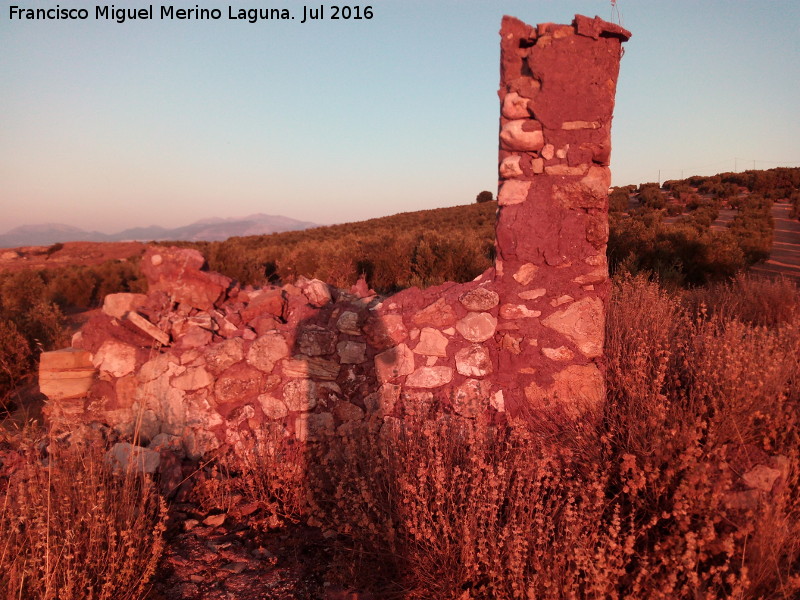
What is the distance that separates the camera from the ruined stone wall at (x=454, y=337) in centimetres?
335

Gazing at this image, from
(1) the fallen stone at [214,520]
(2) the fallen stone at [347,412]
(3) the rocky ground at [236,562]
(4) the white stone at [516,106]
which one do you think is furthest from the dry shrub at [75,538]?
(4) the white stone at [516,106]

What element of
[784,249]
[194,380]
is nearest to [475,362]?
[194,380]

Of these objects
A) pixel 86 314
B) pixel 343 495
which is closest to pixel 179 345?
pixel 343 495

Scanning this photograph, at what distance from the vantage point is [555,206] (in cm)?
341

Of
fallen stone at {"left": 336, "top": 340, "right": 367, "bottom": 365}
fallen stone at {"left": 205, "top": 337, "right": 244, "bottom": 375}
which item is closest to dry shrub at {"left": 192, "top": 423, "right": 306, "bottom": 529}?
fallen stone at {"left": 205, "top": 337, "right": 244, "bottom": 375}

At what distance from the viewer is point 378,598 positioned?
251 centimetres

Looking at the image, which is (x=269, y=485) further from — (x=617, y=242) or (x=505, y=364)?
(x=617, y=242)

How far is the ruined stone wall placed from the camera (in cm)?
335

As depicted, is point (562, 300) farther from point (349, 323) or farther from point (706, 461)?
point (349, 323)

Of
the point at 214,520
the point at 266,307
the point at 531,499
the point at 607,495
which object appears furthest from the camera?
the point at 266,307

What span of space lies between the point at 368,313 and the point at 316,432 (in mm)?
957

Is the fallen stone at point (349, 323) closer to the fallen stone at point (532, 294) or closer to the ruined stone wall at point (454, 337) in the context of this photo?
the ruined stone wall at point (454, 337)

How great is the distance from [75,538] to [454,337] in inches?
97.3

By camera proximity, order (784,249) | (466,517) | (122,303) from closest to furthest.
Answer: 1. (466,517)
2. (122,303)
3. (784,249)
